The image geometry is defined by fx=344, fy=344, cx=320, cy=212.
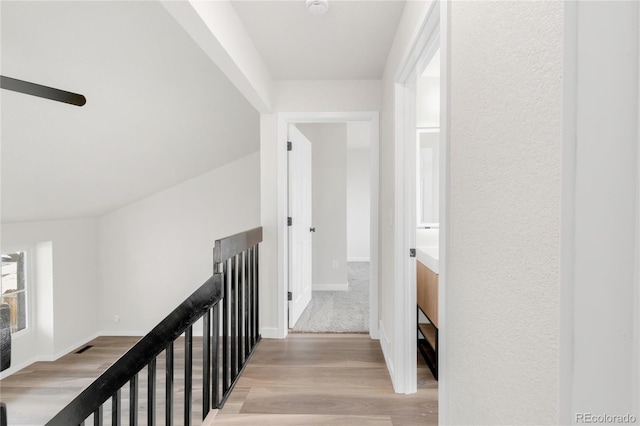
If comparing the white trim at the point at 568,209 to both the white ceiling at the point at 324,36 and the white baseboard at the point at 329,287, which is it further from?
the white baseboard at the point at 329,287

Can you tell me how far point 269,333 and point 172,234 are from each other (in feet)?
7.63

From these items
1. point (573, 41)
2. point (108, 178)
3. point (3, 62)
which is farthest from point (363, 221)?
point (573, 41)

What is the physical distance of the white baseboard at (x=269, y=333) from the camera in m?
3.11

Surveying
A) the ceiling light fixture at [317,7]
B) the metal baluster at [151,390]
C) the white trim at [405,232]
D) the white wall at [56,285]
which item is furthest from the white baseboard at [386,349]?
the white wall at [56,285]

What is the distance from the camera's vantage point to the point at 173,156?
3.73 m

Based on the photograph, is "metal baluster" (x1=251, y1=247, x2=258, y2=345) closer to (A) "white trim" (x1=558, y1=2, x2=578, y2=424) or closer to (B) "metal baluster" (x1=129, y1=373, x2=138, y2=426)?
(B) "metal baluster" (x1=129, y1=373, x2=138, y2=426)

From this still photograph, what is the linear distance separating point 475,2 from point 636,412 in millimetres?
931

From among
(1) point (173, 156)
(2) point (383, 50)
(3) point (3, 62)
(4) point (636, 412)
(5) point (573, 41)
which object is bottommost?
(4) point (636, 412)

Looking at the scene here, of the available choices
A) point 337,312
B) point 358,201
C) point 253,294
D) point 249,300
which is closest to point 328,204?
point 337,312

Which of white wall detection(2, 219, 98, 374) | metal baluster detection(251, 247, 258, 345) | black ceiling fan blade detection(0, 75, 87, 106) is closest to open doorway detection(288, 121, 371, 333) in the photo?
metal baluster detection(251, 247, 258, 345)

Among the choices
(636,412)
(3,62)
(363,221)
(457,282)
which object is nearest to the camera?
(636,412)

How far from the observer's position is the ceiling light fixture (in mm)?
1876

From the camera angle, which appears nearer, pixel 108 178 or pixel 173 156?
pixel 108 178

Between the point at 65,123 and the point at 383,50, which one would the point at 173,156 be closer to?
the point at 65,123
